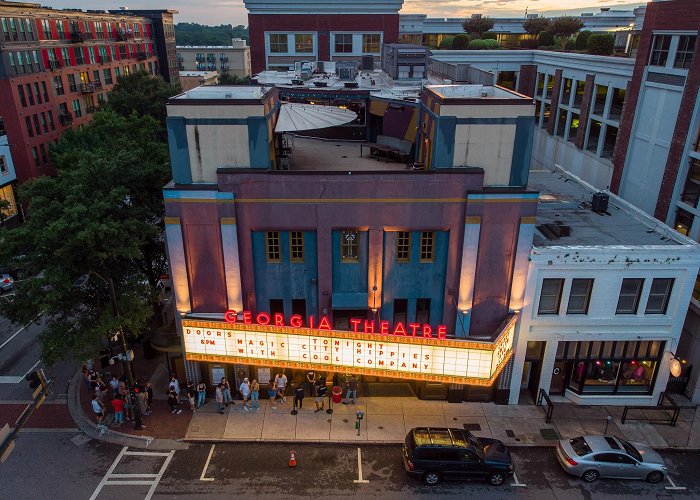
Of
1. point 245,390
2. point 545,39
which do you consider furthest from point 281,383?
point 545,39

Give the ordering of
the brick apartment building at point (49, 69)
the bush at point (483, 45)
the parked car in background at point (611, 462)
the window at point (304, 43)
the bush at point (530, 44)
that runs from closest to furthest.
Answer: the parked car in background at point (611, 462) → the brick apartment building at point (49, 69) → the window at point (304, 43) → the bush at point (483, 45) → the bush at point (530, 44)

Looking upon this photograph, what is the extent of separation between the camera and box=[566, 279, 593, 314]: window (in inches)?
1049

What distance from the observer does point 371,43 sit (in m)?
72.9

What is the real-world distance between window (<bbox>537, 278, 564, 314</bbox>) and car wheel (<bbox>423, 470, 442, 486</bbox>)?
10107 millimetres

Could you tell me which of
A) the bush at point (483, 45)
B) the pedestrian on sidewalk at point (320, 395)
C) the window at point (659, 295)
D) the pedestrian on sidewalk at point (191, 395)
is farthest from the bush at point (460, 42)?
the pedestrian on sidewalk at point (191, 395)

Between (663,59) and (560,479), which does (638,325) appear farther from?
(663,59)

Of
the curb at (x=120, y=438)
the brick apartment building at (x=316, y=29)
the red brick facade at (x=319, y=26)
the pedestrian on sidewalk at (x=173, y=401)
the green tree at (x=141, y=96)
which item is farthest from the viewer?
the red brick facade at (x=319, y=26)

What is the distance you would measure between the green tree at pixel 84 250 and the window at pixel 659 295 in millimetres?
26250

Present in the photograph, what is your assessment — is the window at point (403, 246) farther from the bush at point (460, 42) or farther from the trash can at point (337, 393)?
the bush at point (460, 42)

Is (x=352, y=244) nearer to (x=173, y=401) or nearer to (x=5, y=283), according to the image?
(x=173, y=401)

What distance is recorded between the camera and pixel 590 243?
2772 cm

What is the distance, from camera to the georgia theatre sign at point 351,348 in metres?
24.4

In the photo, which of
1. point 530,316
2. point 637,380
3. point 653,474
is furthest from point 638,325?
point 653,474

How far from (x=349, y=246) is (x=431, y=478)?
1157 cm
